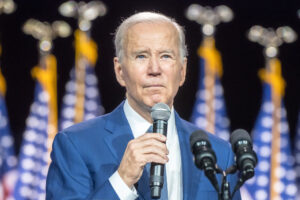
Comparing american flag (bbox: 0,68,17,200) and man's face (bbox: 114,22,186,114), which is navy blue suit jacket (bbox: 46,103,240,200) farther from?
american flag (bbox: 0,68,17,200)

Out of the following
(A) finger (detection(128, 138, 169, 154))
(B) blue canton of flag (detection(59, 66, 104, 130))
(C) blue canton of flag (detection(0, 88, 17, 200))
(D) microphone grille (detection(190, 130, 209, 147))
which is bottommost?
(A) finger (detection(128, 138, 169, 154))

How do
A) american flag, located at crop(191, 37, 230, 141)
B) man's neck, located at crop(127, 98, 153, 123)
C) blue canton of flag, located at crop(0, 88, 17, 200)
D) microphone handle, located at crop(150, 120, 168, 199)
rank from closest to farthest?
microphone handle, located at crop(150, 120, 168, 199), man's neck, located at crop(127, 98, 153, 123), blue canton of flag, located at crop(0, 88, 17, 200), american flag, located at crop(191, 37, 230, 141)

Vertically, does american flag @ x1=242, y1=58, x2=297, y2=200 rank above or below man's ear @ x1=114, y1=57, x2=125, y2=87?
above

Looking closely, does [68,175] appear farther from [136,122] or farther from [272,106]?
[272,106]

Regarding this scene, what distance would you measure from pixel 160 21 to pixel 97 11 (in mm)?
5156

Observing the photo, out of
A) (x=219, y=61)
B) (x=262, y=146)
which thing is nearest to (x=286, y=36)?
(x=219, y=61)

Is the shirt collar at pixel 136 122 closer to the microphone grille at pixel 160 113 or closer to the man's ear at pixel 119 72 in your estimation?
the man's ear at pixel 119 72

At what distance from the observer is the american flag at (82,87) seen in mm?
6871

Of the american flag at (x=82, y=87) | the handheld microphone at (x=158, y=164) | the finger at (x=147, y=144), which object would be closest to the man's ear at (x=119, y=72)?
the handheld microphone at (x=158, y=164)

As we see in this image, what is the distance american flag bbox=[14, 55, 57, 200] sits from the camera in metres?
6.73

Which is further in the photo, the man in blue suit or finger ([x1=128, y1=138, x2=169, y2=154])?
Result: the man in blue suit

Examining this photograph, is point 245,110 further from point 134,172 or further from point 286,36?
point 134,172

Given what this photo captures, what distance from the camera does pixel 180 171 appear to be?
1881 millimetres

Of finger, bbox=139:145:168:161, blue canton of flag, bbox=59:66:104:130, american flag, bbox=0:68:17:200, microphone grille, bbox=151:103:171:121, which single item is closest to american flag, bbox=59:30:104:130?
blue canton of flag, bbox=59:66:104:130
